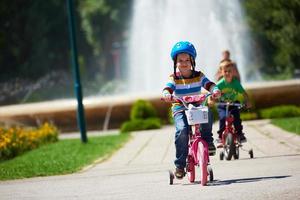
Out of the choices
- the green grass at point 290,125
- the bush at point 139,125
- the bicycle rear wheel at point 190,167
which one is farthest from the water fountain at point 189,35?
the bicycle rear wheel at point 190,167

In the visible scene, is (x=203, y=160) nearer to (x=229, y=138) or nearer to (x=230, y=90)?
(x=229, y=138)

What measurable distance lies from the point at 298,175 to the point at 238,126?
340 cm

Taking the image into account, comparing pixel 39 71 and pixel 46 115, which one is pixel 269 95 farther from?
pixel 39 71

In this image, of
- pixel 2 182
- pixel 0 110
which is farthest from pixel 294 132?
pixel 0 110

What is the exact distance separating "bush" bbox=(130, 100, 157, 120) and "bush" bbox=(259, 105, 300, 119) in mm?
3278

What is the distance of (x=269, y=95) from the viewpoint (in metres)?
24.4

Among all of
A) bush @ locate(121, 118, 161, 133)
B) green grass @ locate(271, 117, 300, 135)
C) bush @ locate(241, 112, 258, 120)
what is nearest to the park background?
bush @ locate(241, 112, 258, 120)

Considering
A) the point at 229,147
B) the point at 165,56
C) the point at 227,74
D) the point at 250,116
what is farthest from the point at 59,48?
the point at 229,147

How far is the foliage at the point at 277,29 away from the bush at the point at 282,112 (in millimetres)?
2891

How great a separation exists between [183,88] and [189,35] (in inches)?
959

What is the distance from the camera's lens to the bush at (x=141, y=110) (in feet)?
77.8

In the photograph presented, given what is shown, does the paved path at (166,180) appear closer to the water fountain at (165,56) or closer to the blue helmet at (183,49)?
the blue helmet at (183,49)

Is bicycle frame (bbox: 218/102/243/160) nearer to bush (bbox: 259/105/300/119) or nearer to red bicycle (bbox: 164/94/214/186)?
red bicycle (bbox: 164/94/214/186)

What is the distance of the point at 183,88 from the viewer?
31.4ft
